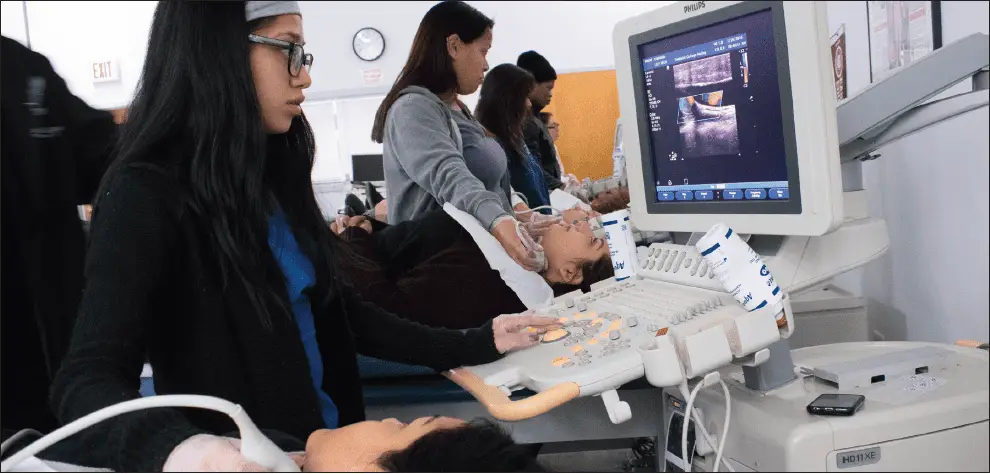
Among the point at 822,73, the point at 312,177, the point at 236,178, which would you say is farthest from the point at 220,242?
the point at 822,73

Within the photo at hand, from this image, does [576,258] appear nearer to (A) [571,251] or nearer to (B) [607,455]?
(A) [571,251]

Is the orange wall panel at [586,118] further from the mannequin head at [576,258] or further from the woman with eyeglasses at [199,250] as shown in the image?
the woman with eyeglasses at [199,250]

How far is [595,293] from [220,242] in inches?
18.7

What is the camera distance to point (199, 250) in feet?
2.47

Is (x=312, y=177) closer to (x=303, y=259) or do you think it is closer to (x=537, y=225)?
(x=303, y=259)

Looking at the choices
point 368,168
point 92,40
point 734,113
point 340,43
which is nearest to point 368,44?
point 340,43

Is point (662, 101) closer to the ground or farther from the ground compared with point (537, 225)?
farther from the ground

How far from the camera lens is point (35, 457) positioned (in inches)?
27.0

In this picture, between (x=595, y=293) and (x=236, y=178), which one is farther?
(x=595, y=293)

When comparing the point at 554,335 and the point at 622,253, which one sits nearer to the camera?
the point at 554,335

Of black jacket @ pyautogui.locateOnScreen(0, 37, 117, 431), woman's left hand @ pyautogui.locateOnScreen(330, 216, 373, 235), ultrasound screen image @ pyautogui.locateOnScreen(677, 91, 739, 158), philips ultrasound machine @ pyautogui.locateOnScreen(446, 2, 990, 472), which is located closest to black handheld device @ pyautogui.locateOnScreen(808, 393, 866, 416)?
philips ultrasound machine @ pyautogui.locateOnScreen(446, 2, 990, 472)

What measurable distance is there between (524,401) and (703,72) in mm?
396

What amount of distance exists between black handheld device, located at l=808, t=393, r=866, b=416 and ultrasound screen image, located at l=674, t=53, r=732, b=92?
1.13ft

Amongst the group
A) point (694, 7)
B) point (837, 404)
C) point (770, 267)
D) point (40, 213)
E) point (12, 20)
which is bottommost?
point (837, 404)
